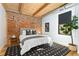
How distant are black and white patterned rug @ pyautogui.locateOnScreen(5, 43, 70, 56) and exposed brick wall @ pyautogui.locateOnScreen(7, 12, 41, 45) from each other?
0.32 meters

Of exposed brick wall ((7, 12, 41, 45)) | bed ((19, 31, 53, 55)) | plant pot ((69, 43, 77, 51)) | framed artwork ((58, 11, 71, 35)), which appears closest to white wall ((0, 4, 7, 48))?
exposed brick wall ((7, 12, 41, 45))

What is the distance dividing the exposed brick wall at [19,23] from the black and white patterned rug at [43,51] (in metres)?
0.32

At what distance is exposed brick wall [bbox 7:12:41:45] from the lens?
8.14 ft

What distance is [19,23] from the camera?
2551 millimetres

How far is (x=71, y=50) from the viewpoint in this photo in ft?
8.09

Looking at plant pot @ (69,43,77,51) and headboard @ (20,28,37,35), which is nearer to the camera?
plant pot @ (69,43,77,51)

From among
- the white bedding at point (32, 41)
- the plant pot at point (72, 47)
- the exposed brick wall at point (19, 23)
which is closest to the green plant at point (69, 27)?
the plant pot at point (72, 47)

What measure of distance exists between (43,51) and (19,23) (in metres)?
0.80

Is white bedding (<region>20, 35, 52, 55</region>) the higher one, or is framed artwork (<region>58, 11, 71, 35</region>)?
framed artwork (<region>58, 11, 71, 35</region>)

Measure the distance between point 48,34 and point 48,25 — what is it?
0.20 m

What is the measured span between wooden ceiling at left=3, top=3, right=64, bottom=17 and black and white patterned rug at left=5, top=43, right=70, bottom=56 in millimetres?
756

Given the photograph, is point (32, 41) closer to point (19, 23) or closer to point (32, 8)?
point (19, 23)

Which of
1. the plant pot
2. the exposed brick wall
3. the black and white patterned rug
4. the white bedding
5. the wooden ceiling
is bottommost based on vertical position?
the black and white patterned rug

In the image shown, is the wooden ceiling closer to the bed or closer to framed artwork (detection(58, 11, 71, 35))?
Answer: framed artwork (detection(58, 11, 71, 35))
